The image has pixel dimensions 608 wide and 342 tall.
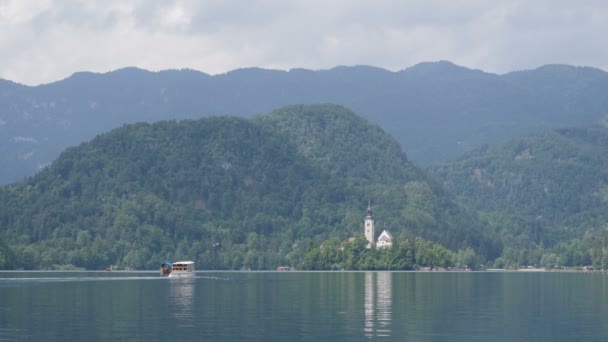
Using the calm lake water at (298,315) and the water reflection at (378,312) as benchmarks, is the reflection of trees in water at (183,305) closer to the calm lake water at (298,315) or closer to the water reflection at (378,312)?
the calm lake water at (298,315)

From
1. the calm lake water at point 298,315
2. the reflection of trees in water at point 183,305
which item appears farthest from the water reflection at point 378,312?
the reflection of trees in water at point 183,305

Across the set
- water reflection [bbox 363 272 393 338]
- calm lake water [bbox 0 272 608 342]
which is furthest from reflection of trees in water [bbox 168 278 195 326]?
water reflection [bbox 363 272 393 338]

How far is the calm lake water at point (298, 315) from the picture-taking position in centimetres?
7950

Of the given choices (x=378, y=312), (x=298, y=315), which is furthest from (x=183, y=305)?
(x=378, y=312)

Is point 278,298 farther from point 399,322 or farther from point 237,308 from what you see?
point 399,322

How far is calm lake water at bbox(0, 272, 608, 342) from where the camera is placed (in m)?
79.5

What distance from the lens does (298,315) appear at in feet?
314

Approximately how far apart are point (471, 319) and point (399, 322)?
768 centimetres

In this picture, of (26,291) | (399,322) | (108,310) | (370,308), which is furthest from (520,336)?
(26,291)

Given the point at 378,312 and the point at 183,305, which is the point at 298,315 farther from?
the point at 183,305

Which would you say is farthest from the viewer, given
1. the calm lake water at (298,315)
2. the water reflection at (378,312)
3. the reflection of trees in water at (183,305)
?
the reflection of trees in water at (183,305)

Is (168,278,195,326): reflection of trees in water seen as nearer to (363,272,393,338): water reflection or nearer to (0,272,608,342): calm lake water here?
(0,272,608,342): calm lake water

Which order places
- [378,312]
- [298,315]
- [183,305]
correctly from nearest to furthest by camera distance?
[298,315] → [378,312] → [183,305]

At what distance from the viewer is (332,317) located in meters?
93.6
